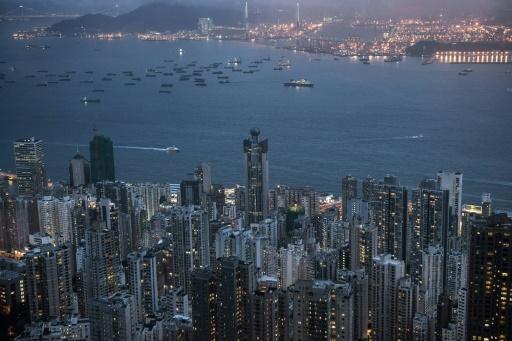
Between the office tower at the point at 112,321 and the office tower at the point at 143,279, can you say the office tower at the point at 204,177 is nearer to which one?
the office tower at the point at 143,279

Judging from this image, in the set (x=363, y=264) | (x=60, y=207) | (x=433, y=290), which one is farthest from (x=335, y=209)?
(x=60, y=207)

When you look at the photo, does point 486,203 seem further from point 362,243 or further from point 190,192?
point 190,192

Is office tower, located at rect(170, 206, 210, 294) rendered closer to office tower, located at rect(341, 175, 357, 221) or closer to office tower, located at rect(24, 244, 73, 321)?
office tower, located at rect(24, 244, 73, 321)

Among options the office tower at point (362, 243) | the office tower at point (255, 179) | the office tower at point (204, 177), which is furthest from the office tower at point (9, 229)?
the office tower at point (362, 243)

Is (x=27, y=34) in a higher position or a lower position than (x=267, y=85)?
higher

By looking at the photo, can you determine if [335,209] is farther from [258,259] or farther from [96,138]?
[96,138]
